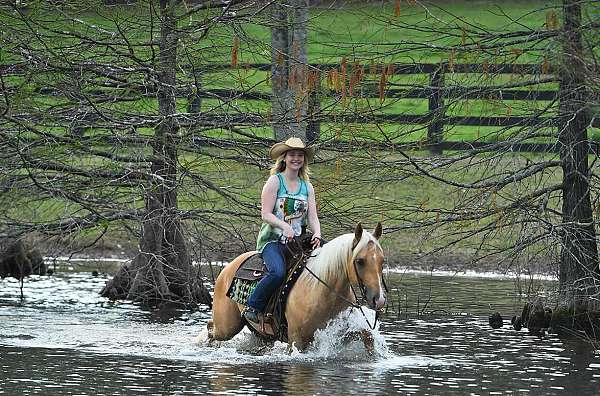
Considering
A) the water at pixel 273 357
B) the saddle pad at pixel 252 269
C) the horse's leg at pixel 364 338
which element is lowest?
the water at pixel 273 357

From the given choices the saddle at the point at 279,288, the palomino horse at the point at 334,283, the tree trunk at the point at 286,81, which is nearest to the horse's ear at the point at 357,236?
the palomino horse at the point at 334,283

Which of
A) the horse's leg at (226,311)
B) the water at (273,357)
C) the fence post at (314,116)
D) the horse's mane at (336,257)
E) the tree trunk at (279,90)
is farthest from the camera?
the tree trunk at (279,90)

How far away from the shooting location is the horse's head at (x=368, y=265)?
11203mm

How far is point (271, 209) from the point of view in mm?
12250

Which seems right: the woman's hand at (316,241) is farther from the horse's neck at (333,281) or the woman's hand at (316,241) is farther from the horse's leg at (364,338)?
the horse's leg at (364,338)

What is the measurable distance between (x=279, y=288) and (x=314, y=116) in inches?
194

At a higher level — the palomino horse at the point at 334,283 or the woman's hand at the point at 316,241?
the woman's hand at the point at 316,241

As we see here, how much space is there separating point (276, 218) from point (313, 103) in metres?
5.13

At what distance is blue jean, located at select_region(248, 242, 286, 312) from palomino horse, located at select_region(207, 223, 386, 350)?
7.5 inches

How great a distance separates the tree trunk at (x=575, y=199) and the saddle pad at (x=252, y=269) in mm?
3586

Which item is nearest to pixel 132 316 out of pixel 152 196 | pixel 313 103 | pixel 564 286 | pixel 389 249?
pixel 152 196

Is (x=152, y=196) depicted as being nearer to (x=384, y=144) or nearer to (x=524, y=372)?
(x=384, y=144)

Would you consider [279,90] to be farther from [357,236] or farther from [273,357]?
[357,236]

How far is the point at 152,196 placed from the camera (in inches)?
659
